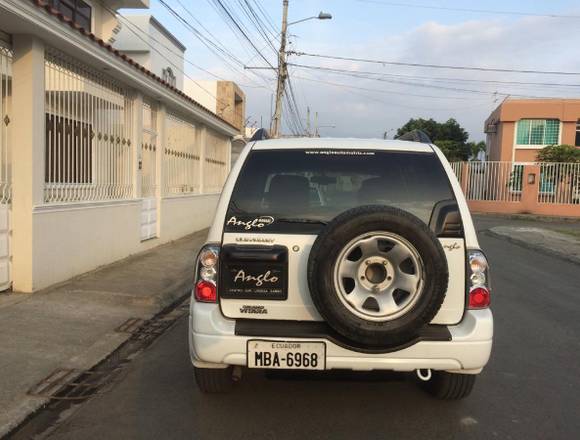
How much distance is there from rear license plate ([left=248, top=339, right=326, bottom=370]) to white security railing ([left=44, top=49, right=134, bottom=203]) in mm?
5015

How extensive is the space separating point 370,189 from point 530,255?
10695 millimetres

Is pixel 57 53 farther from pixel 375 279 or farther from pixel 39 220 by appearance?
pixel 375 279

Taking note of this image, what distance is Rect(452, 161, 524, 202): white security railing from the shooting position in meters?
27.7

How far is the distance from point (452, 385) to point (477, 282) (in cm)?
83

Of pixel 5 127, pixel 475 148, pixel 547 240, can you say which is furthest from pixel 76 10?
pixel 475 148

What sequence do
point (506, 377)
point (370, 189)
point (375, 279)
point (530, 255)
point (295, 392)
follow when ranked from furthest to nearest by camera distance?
point (530, 255) < point (506, 377) < point (295, 392) < point (370, 189) < point (375, 279)

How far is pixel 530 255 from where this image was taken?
43.1ft

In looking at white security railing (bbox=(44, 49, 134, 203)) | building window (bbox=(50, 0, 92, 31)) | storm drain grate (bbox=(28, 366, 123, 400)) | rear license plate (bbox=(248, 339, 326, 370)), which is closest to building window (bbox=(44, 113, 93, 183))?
white security railing (bbox=(44, 49, 134, 203))

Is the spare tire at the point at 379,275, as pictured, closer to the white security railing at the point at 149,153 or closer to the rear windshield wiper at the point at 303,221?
the rear windshield wiper at the point at 303,221

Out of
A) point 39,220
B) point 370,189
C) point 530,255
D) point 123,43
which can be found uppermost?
point 123,43

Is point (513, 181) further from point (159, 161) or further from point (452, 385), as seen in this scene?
point (452, 385)

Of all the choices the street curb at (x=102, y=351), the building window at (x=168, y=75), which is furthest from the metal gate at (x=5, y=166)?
the building window at (x=168, y=75)

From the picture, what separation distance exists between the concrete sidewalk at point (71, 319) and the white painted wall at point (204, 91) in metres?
25.8

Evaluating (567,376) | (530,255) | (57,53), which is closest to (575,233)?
(530,255)
